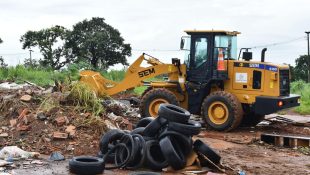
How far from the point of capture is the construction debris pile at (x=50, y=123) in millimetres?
12422

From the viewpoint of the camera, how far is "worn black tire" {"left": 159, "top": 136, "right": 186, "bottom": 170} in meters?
10.4

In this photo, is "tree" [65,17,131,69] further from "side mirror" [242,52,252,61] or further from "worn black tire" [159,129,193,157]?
"worn black tire" [159,129,193,157]

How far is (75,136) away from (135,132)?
1865 mm

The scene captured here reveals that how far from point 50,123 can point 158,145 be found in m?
3.49

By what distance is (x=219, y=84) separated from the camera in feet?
56.4

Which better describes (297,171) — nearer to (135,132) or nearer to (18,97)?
(135,132)

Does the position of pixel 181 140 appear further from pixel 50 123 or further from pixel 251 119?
pixel 251 119

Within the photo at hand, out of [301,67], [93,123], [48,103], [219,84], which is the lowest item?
[93,123]

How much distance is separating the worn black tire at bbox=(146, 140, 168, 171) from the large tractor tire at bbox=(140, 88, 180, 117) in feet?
20.3

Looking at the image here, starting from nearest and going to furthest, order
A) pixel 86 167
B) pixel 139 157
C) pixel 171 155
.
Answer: pixel 86 167 → pixel 171 155 → pixel 139 157

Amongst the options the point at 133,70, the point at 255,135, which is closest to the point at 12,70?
the point at 133,70

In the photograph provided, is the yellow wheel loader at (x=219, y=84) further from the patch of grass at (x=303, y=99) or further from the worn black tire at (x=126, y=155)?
the patch of grass at (x=303, y=99)

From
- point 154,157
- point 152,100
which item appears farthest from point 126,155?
point 152,100

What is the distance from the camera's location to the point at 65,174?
33.1 ft
